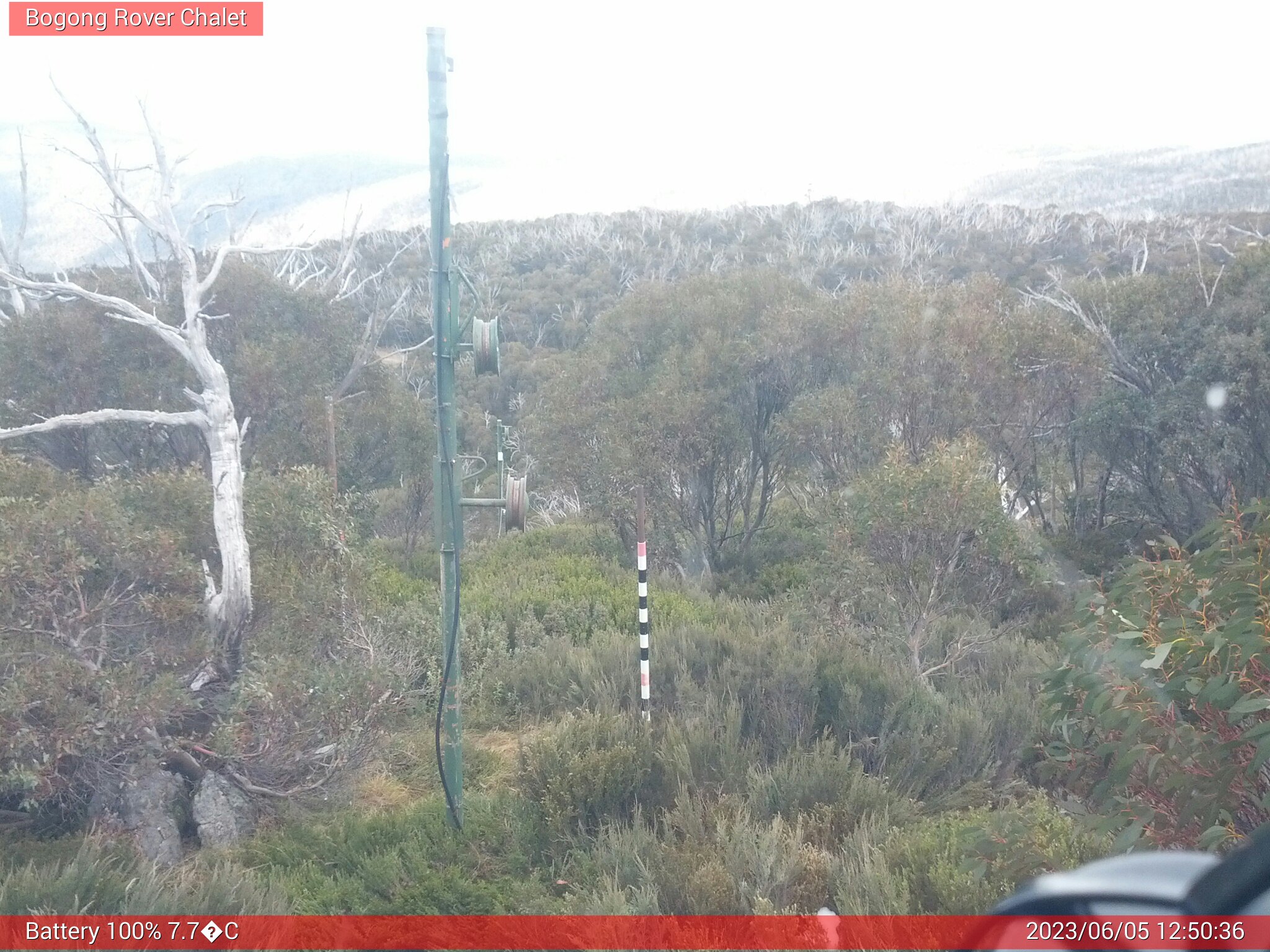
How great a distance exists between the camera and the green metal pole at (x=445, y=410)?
5199 millimetres

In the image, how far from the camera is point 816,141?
76.7 meters

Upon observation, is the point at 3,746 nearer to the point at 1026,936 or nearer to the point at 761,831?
the point at 761,831

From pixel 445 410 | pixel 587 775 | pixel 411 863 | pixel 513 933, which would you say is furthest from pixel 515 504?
pixel 513 933

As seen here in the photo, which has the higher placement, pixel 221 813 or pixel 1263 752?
pixel 1263 752

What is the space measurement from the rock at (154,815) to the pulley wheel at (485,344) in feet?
9.75

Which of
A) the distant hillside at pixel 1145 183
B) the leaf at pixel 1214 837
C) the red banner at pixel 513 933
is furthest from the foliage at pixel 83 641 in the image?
the distant hillside at pixel 1145 183

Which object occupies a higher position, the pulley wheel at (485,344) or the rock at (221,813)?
the pulley wheel at (485,344)

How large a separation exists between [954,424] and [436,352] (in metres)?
9.46

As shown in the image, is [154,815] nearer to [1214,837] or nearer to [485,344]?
[485,344]

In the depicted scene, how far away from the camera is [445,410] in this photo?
17.5 feet

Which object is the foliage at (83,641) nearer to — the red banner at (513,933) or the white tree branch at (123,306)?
the white tree branch at (123,306)

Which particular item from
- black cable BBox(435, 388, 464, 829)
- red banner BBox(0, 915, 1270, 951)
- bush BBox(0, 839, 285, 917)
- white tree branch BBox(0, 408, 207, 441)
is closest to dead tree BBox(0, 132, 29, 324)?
white tree branch BBox(0, 408, 207, 441)

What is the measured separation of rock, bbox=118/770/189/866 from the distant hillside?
39838mm

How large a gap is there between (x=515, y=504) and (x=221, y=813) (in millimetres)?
2504
